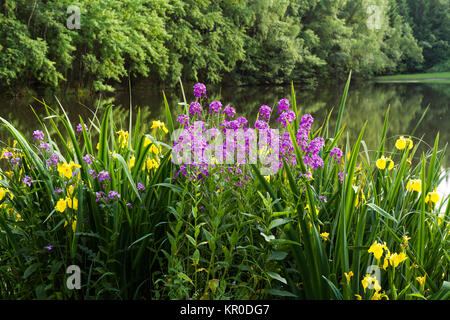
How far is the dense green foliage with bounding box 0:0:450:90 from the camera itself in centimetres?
1365

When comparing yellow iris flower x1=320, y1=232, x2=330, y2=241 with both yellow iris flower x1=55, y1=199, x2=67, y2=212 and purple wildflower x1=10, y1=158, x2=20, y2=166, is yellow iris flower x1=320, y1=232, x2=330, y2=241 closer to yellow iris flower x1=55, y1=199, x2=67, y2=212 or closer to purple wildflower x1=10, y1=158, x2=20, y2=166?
yellow iris flower x1=55, y1=199, x2=67, y2=212

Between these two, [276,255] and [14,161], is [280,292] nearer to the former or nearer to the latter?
[276,255]

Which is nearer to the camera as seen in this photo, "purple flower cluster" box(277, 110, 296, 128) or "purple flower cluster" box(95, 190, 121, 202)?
"purple flower cluster" box(95, 190, 121, 202)

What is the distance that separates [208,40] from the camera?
22.9 meters

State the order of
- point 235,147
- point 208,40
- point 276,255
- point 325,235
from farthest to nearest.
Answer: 1. point 208,40
2. point 235,147
3. point 325,235
4. point 276,255

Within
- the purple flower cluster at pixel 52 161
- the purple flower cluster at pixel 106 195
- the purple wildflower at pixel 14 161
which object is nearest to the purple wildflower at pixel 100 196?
the purple flower cluster at pixel 106 195

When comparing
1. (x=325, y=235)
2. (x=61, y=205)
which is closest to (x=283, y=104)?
(x=325, y=235)

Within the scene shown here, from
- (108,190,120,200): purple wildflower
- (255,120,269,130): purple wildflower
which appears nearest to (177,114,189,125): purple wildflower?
(255,120,269,130): purple wildflower

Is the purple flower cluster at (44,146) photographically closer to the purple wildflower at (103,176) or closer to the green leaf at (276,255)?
the purple wildflower at (103,176)

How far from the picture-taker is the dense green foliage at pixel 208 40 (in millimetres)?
13648

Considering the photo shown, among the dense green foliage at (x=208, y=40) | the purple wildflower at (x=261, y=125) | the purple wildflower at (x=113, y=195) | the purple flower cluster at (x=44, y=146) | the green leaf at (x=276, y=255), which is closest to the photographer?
the green leaf at (x=276, y=255)

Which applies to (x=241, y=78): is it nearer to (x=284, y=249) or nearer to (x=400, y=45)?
(x=400, y=45)

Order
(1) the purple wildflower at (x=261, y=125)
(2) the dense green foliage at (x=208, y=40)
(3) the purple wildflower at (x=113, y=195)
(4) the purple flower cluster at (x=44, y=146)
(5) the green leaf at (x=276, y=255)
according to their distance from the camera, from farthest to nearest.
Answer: (2) the dense green foliage at (x=208, y=40) < (4) the purple flower cluster at (x=44, y=146) < (1) the purple wildflower at (x=261, y=125) < (3) the purple wildflower at (x=113, y=195) < (5) the green leaf at (x=276, y=255)

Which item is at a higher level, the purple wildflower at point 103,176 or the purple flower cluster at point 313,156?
the purple flower cluster at point 313,156
